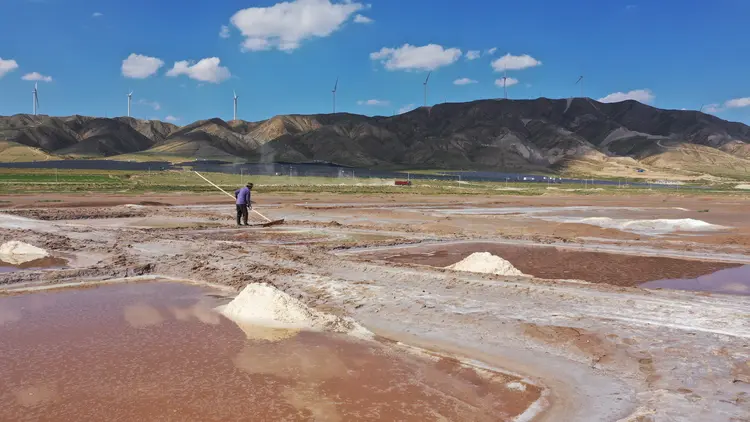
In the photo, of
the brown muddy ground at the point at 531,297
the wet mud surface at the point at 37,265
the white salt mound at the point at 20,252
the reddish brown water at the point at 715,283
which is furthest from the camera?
the white salt mound at the point at 20,252

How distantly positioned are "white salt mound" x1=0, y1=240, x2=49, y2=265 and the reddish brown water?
694 inches

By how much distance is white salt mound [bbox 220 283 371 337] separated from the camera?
412 inches

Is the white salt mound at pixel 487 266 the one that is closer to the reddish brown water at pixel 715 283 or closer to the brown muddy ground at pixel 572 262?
the brown muddy ground at pixel 572 262

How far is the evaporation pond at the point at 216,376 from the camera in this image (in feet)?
22.8

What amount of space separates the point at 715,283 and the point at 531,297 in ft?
22.5

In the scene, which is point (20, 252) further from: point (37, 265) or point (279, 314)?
point (279, 314)

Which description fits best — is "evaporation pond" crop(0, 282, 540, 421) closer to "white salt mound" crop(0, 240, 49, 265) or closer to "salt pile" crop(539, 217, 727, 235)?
"white salt mound" crop(0, 240, 49, 265)

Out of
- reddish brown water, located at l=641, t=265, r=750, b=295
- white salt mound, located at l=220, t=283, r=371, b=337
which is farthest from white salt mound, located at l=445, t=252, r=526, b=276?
white salt mound, located at l=220, t=283, r=371, b=337

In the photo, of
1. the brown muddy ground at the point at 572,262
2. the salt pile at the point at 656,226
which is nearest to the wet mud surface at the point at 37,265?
the brown muddy ground at the point at 572,262

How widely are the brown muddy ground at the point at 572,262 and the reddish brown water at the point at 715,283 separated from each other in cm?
37

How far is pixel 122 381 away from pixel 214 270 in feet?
25.9

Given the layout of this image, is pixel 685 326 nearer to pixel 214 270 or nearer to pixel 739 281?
pixel 739 281

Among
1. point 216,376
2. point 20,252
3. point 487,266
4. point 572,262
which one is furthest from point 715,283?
point 20,252

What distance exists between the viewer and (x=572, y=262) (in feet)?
62.5
